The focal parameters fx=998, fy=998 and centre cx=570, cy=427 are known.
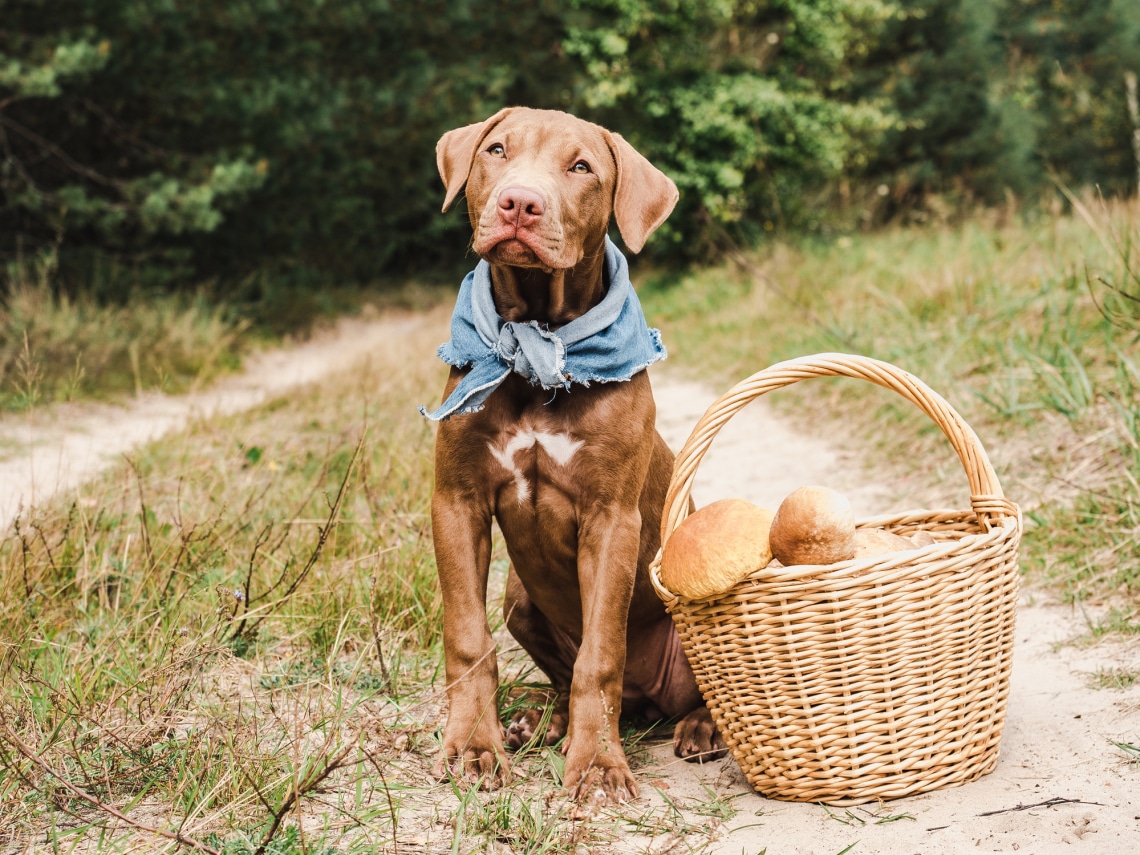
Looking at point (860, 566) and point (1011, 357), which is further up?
point (860, 566)

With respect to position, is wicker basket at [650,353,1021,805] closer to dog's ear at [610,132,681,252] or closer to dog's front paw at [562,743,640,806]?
dog's front paw at [562,743,640,806]

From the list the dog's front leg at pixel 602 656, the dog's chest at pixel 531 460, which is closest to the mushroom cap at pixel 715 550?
the dog's front leg at pixel 602 656

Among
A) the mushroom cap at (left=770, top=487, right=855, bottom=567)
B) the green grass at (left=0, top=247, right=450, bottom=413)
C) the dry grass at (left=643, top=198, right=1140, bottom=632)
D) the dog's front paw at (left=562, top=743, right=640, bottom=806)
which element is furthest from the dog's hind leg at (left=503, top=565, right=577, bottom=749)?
the green grass at (left=0, top=247, right=450, bottom=413)

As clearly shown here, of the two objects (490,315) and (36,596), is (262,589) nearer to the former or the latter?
(36,596)

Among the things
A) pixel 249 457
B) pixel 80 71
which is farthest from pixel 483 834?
pixel 80 71

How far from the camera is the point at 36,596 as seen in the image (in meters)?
2.89

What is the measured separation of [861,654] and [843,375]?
71 centimetres

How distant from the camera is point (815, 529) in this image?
2.26 meters

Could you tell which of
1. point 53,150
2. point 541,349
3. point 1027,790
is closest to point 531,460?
point 541,349

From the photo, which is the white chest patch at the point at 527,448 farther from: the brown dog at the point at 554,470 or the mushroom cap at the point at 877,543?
the mushroom cap at the point at 877,543

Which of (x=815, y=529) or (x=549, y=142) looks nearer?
(x=815, y=529)

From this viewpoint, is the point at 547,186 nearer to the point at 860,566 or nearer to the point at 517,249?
the point at 517,249

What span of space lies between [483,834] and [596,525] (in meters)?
0.83

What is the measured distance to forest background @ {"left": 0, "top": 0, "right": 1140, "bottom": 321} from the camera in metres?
9.28
